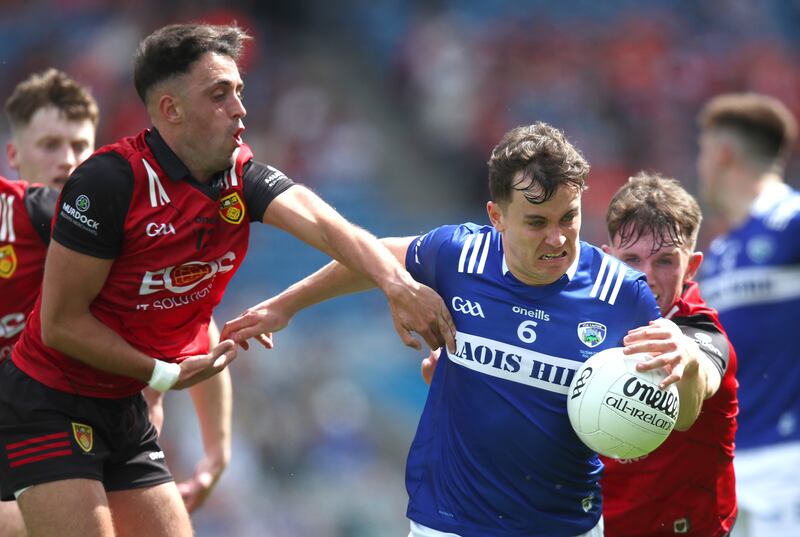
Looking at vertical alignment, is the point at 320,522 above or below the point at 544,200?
below

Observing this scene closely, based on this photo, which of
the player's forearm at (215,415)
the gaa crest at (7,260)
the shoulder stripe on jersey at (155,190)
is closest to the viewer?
the shoulder stripe on jersey at (155,190)

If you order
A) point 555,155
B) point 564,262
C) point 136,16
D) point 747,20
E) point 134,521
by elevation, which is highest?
point 747,20

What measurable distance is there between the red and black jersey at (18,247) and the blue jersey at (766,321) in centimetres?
415

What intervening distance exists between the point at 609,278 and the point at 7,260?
9.28 ft

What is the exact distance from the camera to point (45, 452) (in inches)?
181

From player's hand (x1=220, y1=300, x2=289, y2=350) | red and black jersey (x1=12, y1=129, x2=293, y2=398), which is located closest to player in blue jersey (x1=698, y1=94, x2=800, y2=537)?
player's hand (x1=220, y1=300, x2=289, y2=350)

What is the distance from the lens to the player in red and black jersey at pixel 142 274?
4.46 metres

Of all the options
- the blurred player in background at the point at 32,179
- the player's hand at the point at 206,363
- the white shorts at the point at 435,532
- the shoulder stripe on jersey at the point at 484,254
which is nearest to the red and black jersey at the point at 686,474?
the white shorts at the point at 435,532

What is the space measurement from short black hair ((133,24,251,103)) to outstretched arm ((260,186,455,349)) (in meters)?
0.66

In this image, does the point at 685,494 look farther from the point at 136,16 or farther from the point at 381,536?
the point at 136,16

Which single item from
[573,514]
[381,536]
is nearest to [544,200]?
[573,514]

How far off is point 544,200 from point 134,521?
7.45 ft

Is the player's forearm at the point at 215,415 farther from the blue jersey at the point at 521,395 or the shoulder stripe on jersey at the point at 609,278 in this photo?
the shoulder stripe on jersey at the point at 609,278

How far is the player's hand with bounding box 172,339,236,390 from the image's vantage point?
4.71m
